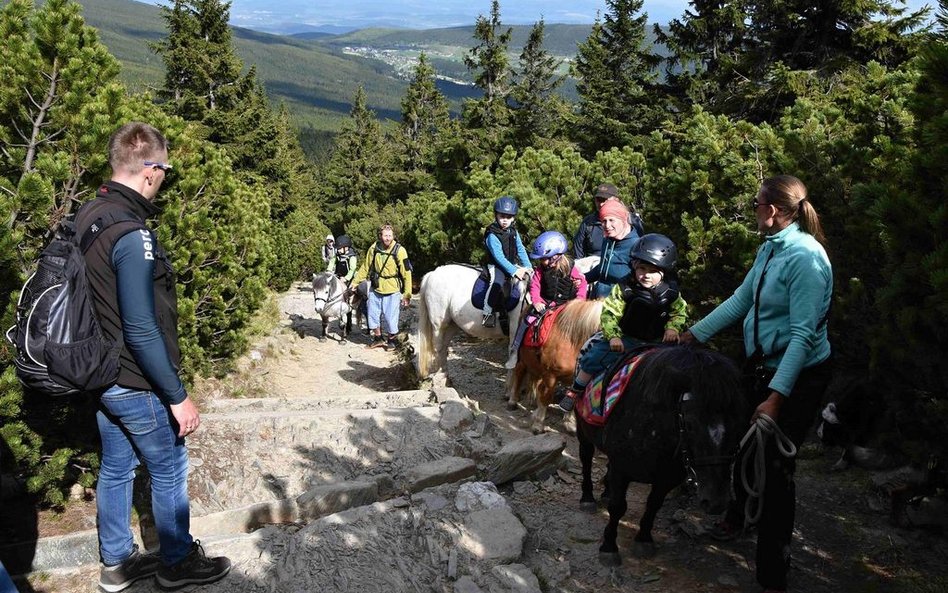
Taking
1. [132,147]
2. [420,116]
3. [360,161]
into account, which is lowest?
[360,161]

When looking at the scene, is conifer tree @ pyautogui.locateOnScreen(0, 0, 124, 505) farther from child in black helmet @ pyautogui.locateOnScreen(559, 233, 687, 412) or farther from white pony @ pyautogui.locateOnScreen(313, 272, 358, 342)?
white pony @ pyautogui.locateOnScreen(313, 272, 358, 342)

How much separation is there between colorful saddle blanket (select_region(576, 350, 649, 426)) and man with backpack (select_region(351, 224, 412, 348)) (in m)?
7.45

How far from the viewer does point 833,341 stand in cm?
508

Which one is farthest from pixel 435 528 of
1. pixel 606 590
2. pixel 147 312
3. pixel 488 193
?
pixel 488 193

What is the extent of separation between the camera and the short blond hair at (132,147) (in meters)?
3.25

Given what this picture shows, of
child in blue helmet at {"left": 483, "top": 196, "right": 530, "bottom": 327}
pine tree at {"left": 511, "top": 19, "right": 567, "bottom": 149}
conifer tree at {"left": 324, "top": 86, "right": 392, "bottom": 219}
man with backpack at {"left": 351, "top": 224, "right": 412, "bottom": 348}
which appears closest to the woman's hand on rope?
child in blue helmet at {"left": 483, "top": 196, "right": 530, "bottom": 327}

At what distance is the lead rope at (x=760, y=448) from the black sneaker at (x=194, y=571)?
10.3 feet

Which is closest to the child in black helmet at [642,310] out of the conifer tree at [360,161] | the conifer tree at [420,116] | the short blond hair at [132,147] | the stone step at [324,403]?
the short blond hair at [132,147]

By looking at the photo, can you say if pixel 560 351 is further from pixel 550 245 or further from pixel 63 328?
pixel 63 328

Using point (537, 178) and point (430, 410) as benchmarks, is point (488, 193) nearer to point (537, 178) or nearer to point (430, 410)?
point (537, 178)

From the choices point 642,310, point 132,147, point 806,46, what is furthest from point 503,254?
point 806,46

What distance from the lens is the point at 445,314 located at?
891cm

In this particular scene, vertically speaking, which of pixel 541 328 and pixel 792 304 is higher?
pixel 792 304

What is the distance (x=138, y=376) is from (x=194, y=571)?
1.31 m
